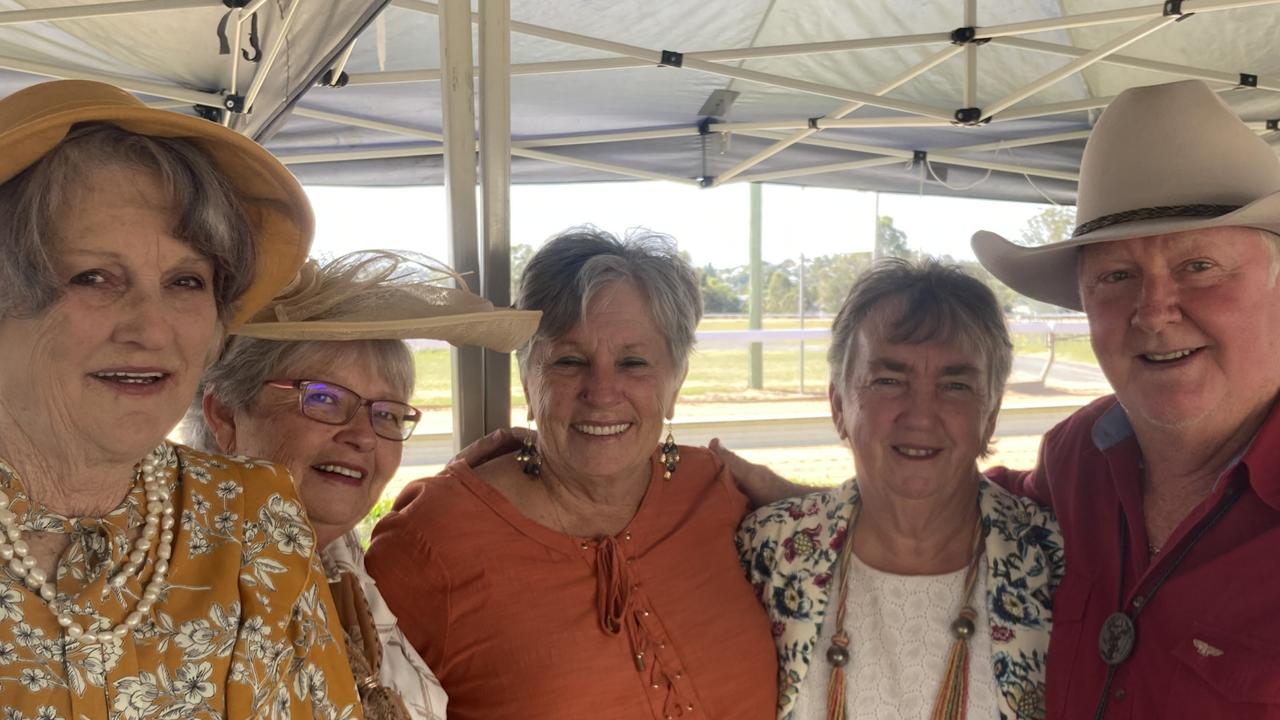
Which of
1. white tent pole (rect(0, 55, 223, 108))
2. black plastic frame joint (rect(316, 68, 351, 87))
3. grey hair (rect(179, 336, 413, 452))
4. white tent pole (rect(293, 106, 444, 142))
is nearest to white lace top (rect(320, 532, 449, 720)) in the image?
grey hair (rect(179, 336, 413, 452))

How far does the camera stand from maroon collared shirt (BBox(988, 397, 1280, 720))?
161 cm

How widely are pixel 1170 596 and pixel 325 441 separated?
157cm

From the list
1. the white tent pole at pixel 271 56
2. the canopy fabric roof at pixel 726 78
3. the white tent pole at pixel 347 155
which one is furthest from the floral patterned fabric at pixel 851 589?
the white tent pole at pixel 347 155

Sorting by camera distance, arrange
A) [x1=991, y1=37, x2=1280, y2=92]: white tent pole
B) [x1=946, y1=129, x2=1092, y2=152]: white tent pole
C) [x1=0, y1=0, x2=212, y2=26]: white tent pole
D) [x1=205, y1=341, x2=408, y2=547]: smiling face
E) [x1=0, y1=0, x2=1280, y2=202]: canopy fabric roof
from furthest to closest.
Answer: [x1=946, y1=129, x2=1092, y2=152]: white tent pole < [x1=991, y1=37, x2=1280, y2=92]: white tent pole < [x1=0, y1=0, x2=1280, y2=202]: canopy fabric roof < [x1=0, y1=0, x2=212, y2=26]: white tent pole < [x1=205, y1=341, x2=408, y2=547]: smiling face

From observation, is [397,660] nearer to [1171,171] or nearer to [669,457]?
[669,457]

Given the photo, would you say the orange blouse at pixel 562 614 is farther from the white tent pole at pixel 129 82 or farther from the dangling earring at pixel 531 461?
the white tent pole at pixel 129 82

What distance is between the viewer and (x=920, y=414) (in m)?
2.24

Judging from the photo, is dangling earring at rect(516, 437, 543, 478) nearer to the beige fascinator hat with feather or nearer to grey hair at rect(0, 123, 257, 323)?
the beige fascinator hat with feather

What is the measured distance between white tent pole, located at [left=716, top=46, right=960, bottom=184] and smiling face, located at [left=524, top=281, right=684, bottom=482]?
2830 mm

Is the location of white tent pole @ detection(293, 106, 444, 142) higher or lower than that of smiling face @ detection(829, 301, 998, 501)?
higher

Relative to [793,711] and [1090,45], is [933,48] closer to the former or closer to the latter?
[1090,45]

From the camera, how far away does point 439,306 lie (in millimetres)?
2125

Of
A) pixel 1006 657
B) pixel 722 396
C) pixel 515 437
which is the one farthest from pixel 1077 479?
pixel 722 396

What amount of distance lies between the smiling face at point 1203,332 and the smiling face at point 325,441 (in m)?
1.46
